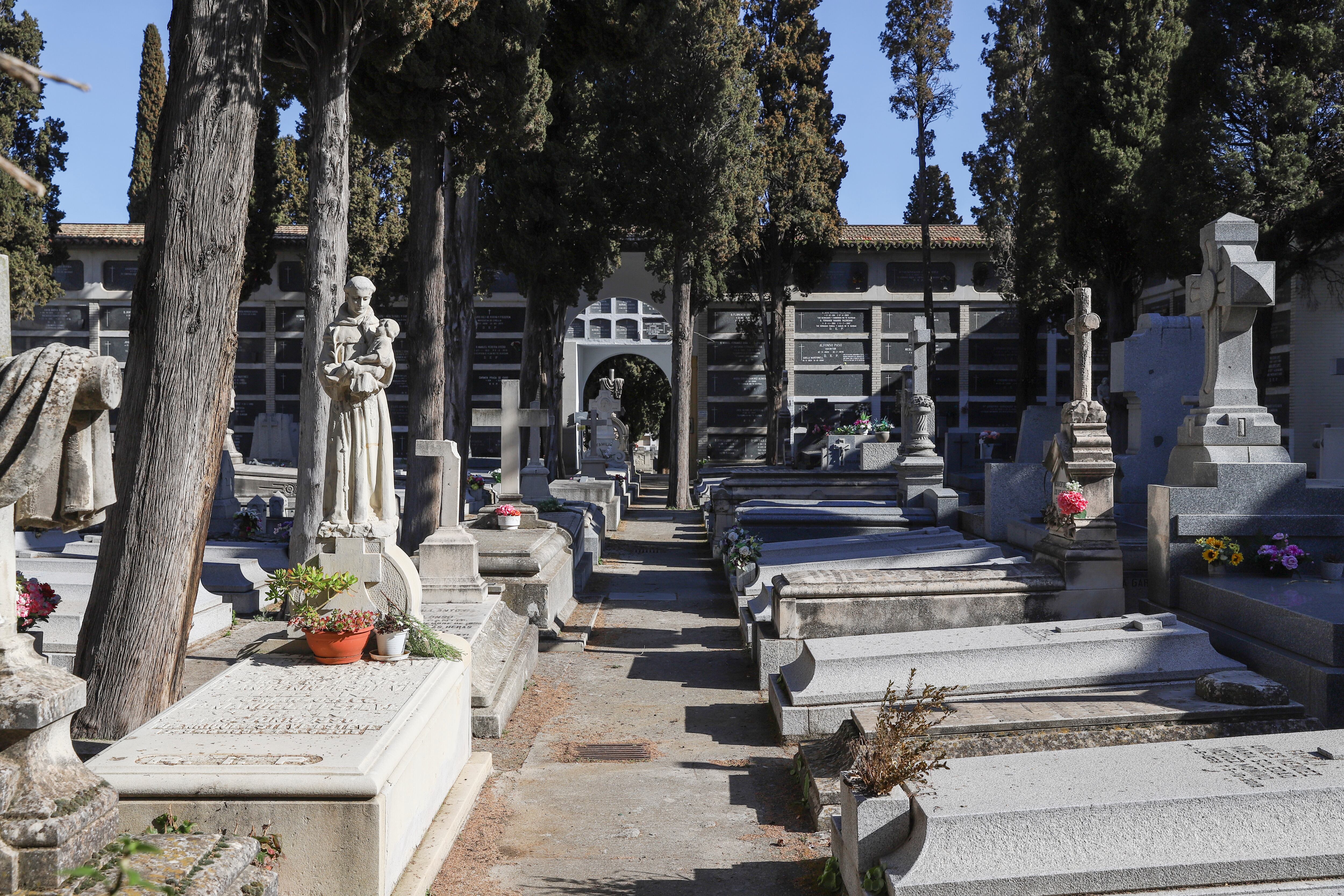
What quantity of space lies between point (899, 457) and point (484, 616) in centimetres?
883

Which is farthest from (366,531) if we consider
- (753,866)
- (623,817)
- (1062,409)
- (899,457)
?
(899,457)

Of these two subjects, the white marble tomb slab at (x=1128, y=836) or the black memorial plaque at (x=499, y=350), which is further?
the black memorial plaque at (x=499, y=350)

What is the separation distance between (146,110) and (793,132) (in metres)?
15.3

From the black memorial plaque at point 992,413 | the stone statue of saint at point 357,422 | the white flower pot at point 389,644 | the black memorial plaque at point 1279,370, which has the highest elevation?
the black memorial plaque at point 1279,370

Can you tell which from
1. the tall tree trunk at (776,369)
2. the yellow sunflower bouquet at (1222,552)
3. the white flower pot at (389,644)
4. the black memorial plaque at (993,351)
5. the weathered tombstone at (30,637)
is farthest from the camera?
the black memorial plaque at (993,351)

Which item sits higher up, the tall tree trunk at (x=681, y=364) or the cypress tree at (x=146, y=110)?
the cypress tree at (x=146, y=110)

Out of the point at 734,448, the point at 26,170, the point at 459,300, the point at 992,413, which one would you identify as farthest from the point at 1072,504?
the point at 992,413

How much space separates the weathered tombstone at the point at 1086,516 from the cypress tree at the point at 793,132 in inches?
650

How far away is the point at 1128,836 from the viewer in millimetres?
3422

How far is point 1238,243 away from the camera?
7.70 meters

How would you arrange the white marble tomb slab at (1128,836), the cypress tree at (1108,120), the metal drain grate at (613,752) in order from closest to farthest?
the white marble tomb slab at (1128,836) < the metal drain grate at (613,752) < the cypress tree at (1108,120)

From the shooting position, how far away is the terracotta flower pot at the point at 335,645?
16.8 ft

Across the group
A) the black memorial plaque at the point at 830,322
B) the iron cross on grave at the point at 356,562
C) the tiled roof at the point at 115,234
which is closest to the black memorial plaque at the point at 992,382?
the black memorial plaque at the point at 830,322

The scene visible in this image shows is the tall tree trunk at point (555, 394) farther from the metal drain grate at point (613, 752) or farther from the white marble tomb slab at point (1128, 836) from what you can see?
the white marble tomb slab at point (1128, 836)
